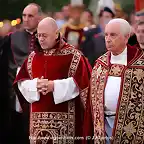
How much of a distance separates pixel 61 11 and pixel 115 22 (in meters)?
5.57

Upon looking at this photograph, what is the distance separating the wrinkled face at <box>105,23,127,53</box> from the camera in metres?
7.17

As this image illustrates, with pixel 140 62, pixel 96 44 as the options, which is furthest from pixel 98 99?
pixel 96 44

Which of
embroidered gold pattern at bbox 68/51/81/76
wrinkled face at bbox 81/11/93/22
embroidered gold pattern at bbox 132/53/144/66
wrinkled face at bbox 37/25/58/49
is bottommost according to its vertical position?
embroidered gold pattern at bbox 68/51/81/76

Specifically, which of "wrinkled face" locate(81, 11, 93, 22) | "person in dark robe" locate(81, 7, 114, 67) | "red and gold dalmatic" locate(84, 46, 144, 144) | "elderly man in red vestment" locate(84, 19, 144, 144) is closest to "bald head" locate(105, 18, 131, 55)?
"elderly man in red vestment" locate(84, 19, 144, 144)

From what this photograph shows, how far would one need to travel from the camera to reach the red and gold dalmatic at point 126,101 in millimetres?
7004

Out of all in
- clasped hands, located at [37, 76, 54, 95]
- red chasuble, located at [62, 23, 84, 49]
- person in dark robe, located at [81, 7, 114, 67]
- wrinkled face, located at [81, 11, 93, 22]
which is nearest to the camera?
clasped hands, located at [37, 76, 54, 95]

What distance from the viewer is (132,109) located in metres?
7.02

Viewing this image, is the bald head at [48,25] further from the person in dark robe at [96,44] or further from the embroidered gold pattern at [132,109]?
the person in dark robe at [96,44]

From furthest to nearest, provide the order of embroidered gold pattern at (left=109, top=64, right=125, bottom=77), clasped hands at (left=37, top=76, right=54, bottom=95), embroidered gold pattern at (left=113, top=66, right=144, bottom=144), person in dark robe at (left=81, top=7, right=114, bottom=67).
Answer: person in dark robe at (left=81, top=7, right=114, bottom=67) → clasped hands at (left=37, top=76, right=54, bottom=95) → embroidered gold pattern at (left=109, top=64, right=125, bottom=77) → embroidered gold pattern at (left=113, top=66, right=144, bottom=144)

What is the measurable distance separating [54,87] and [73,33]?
3647 millimetres

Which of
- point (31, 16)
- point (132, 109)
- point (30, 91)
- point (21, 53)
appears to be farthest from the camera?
point (21, 53)

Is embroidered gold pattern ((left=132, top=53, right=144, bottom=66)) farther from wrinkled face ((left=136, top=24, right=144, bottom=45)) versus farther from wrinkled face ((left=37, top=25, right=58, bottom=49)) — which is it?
wrinkled face ((left=37, top=25, right=58, bottom=49))

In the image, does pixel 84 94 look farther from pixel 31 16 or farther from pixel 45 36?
pixel 31 16

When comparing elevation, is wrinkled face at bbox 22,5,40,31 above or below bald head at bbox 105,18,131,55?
above
